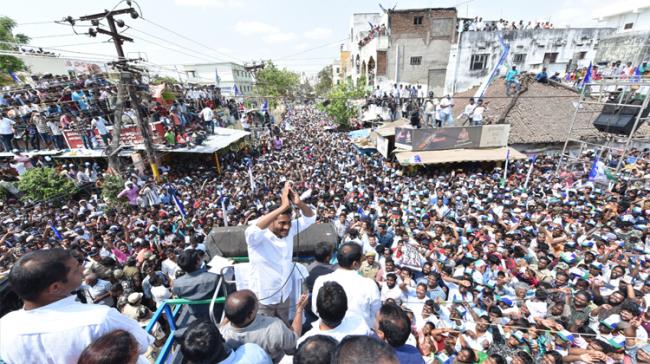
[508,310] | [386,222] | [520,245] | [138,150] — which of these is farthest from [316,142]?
[508,310]

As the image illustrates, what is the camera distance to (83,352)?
5.07ft

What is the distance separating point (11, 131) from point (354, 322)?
64.8ft

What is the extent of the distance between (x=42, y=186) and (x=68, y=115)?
20.4 ft

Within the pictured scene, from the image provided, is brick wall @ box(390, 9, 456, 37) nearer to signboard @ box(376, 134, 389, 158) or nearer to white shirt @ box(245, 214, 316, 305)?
signboard @ box(376, 134, 389, 158)

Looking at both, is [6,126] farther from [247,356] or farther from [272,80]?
[272,80]

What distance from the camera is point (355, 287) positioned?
9.00 ft

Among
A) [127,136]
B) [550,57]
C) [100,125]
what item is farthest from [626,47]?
[100,125]

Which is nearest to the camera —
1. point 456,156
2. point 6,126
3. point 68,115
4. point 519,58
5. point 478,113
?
point 6,126

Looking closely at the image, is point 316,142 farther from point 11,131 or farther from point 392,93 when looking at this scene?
point 11,131

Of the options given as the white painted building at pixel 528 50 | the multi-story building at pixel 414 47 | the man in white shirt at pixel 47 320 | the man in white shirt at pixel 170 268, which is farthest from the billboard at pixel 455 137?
the man in white shirt at pixel 47 320

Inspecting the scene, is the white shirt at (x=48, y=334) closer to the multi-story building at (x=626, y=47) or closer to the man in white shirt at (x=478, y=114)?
the man in white shirt at (x=478, y=114)

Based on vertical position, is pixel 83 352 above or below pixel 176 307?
above

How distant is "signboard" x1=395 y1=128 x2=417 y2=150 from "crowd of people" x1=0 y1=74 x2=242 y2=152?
11.2 m

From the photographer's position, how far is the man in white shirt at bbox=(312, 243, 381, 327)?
272cm
